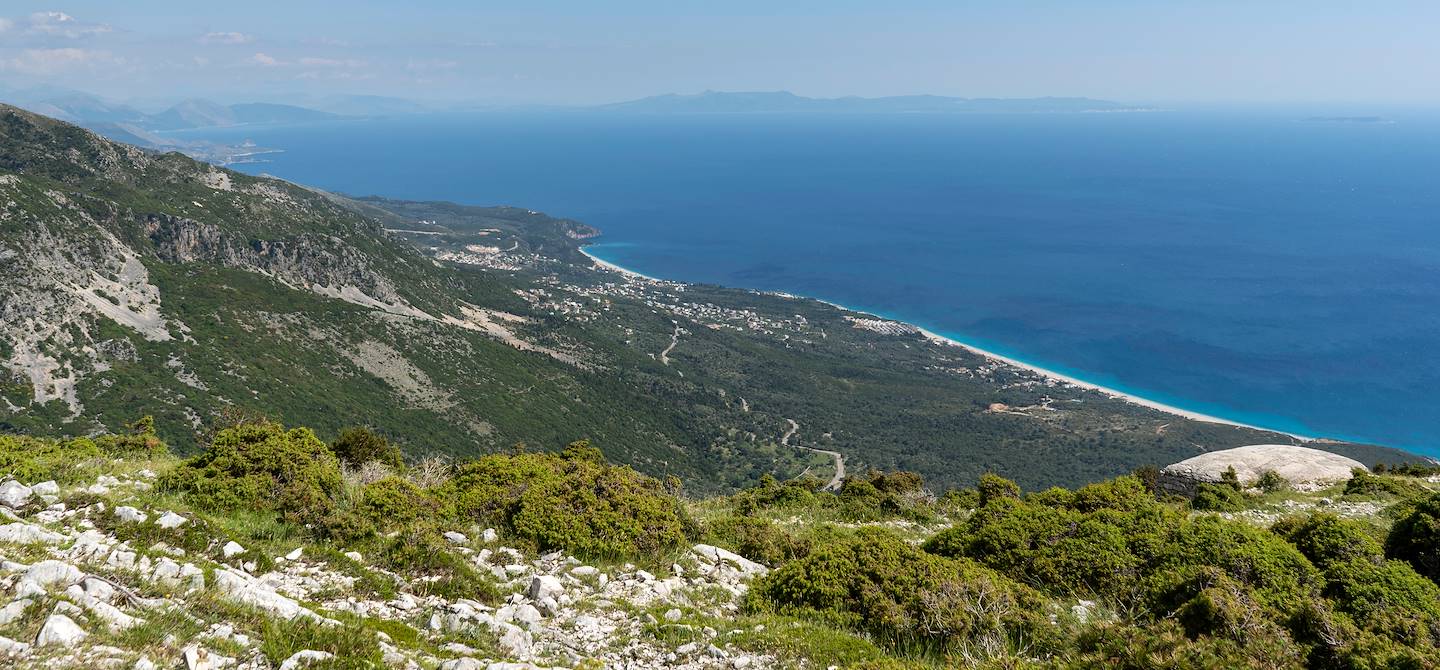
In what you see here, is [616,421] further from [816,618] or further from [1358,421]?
[1358,421]

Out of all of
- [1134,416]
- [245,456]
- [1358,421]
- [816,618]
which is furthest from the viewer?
[1358,421]

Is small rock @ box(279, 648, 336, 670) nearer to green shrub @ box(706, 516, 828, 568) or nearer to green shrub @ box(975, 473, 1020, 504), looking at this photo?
green shrub @ box(706, 516, 828, 568)

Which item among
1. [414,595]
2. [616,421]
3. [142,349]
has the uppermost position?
[414,595]

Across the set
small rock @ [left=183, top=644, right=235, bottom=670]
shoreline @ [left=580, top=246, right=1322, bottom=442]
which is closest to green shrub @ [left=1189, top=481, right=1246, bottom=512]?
small rock @ [left=183, top=644, right=235, bottom=670]

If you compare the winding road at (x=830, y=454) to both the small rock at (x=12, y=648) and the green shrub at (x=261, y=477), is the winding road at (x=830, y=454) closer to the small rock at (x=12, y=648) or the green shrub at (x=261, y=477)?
the green shrub at (x=261, y=477)

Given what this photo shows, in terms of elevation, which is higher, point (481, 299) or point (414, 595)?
point (414, 595)

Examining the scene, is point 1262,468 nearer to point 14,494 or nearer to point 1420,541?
point 1420,541

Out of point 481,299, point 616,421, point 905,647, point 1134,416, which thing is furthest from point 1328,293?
point 905,647
